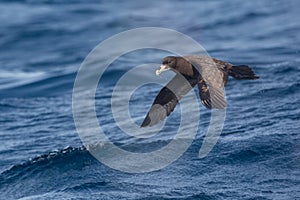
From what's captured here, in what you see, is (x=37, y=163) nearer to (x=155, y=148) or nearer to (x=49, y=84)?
(x=155, y=148)

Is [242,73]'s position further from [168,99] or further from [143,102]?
[143,102]

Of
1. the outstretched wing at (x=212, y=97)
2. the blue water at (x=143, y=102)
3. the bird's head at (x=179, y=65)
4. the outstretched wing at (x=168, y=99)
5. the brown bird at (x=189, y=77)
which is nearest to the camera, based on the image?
the outstretched wing at (x=212, y=97)

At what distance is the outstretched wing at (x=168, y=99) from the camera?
9672 millimetres

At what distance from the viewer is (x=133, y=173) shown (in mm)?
12312

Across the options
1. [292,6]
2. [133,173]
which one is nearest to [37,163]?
[133,173]

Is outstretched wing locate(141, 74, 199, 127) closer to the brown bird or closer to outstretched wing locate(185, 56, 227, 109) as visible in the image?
the brown bird

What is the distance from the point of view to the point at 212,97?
29.1 ft

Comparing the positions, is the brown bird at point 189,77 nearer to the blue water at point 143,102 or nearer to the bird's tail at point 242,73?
the bird's tail at point 242,73

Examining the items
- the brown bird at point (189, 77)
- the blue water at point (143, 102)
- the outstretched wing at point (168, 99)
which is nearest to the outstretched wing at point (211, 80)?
the brown bird at point (189, 77)

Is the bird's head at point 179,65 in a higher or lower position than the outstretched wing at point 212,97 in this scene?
higher

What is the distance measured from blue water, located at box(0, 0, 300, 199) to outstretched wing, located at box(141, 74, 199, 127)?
187cm

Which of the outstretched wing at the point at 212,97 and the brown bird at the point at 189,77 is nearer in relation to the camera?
the outstretched wing at the point at 212,97

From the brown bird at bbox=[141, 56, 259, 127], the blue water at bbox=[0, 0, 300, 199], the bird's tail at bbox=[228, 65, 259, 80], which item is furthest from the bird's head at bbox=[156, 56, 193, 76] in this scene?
the blue water at bbox=[0, 0, 300, 199]

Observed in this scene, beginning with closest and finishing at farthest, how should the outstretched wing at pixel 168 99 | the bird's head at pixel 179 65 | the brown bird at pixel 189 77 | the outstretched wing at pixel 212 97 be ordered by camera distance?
the outstretched wing at pixel 212 97
the brown bird at pixel 189 77
the outstretched wing at pixel 168 99
the bird's head at pixel 179 65
